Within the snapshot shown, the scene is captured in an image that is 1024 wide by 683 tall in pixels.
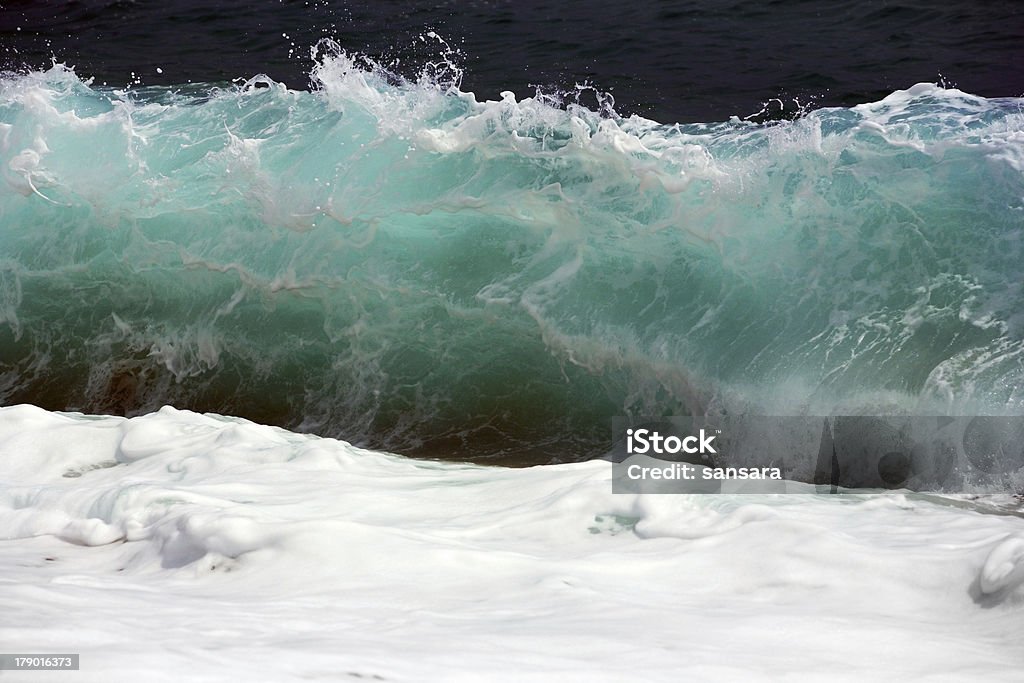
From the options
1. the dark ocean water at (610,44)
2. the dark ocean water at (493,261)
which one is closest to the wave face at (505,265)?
the dark ocean water at (493,261)

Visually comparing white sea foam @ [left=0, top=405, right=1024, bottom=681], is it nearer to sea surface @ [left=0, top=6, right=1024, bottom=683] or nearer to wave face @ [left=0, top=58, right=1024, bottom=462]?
sea surface @ [left=0, top=6, right=1024, bottom=683]

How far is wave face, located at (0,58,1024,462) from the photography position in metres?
5.38

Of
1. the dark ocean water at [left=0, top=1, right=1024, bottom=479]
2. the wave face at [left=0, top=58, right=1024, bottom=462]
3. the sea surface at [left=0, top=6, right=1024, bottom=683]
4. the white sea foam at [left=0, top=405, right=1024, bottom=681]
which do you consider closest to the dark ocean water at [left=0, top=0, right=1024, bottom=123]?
the sea surface at [left=0, top=6, right=1024, bottom=683]

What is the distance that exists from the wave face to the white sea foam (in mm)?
1184

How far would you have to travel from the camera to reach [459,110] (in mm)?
6672

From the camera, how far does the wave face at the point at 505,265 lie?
5379 millimetres

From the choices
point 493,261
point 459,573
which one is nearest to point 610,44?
point 493,261

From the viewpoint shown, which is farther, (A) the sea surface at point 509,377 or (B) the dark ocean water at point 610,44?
(B) the dark ocean water at point 610,44

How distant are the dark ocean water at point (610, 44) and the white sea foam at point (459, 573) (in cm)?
587

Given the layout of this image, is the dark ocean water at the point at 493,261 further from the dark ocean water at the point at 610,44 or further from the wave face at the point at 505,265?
the dark ocean water at the point at 610,44

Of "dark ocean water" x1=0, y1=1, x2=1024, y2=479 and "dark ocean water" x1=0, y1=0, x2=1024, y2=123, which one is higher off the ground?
"dark ocean water" x1=0, y1=0, x2=1024, y2=123

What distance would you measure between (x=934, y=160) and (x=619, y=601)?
373 centimetres

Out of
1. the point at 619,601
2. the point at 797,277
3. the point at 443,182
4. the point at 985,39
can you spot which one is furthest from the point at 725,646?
the point at 985,39

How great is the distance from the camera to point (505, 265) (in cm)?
625
